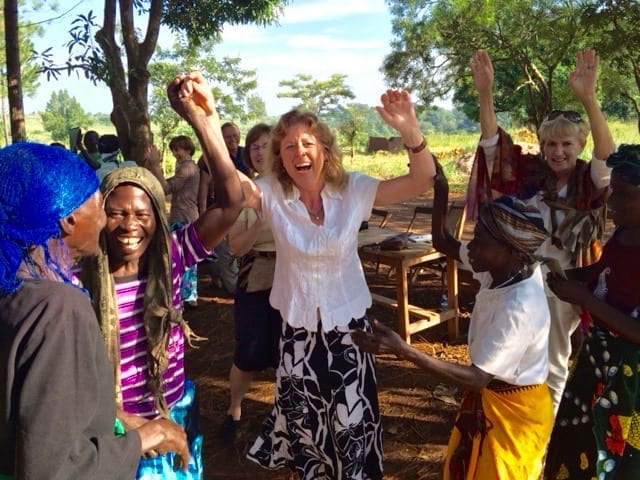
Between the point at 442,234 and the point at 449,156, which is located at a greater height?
the point at 449,156

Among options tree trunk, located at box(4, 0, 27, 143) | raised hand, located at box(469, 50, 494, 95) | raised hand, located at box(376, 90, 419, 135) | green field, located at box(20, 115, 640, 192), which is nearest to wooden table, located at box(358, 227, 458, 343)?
raised hand, located at box(469, 50, 494, 95)

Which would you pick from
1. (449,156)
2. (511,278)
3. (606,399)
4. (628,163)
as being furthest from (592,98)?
(449,156)

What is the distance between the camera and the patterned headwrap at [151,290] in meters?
1.89

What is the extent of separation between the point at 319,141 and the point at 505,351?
3.87ft

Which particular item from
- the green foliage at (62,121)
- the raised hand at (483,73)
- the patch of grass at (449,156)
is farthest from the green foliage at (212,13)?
the green foliage at (62,121)

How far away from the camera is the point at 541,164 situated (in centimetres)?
288

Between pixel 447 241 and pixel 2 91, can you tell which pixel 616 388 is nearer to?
pixel 447 241

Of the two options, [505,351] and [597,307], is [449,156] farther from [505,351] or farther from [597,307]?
[505,351]

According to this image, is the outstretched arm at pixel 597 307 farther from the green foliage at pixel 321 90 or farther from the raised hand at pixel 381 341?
the green foliage at pixel 321 90

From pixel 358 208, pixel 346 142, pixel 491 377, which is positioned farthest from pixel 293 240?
pixel 346 142

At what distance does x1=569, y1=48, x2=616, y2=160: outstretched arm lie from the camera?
261 cm

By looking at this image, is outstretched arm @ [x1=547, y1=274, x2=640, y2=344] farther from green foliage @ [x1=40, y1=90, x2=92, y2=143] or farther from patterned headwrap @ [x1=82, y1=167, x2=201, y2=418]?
green foliage @ [x1=40, y1=90, x2=92, y2=143]

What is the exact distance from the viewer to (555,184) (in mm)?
2861

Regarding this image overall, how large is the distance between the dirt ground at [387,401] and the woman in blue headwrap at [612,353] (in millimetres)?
1112
